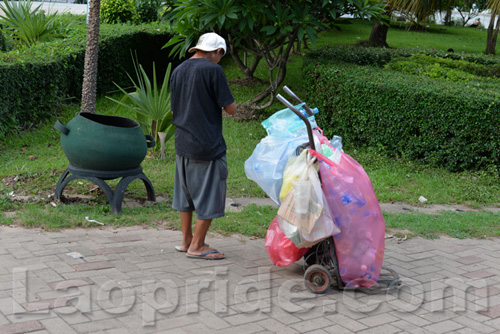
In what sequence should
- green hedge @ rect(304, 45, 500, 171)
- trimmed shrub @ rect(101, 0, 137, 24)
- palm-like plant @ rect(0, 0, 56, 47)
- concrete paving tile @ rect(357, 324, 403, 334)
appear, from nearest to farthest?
concrete paving tile @ rect(357, 324, 403, 334) → green hedge @ rect(304, 45, 500, 171) → palm-like plant @ rect(0, 0, 56, 47) → trimmed shrub @ rect(101, 0, 137, 24)

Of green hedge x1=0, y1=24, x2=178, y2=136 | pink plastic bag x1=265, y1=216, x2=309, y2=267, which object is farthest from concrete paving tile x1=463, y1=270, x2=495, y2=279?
green hedge x1=0, y1=24, x2=178, y2=136

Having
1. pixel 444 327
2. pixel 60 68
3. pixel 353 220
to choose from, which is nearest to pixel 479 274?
pixel 444 327

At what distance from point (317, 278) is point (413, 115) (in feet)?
15.5

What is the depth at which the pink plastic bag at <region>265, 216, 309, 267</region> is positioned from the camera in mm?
4180

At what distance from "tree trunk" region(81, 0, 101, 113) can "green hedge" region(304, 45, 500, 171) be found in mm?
3863

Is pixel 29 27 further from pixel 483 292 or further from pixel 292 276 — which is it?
pixel 483 292

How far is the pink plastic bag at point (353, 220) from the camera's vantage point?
3.88 m

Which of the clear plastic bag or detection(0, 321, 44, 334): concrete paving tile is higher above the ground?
the clear plastic bag

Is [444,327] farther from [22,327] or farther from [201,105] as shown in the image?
[22,327]

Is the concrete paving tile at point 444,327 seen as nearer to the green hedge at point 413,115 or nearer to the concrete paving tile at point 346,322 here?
the concrete paving tile at point 346,322

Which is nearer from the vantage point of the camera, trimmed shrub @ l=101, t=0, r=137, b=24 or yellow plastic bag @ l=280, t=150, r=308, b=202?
yellow plastic bag @ l=280, t=150, r=308, b=202

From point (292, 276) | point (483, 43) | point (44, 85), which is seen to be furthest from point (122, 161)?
point (483, 43)

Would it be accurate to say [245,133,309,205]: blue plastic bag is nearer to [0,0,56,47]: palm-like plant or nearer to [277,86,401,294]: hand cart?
[277,86,401,294]: hand cart

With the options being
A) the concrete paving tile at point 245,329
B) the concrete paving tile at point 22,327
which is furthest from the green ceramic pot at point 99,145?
the concrete paving tile at point 245,329
